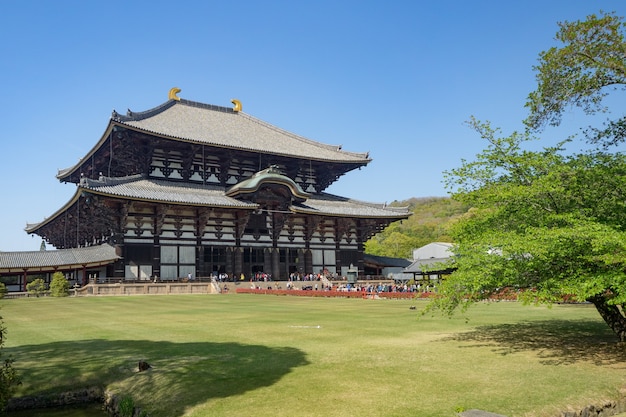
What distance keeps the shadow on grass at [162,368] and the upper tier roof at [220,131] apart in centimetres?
3288

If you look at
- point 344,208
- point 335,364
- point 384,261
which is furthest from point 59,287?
point 384,261

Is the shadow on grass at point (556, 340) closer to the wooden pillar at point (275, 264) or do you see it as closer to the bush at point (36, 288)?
the wooden pillar at point (275, 264)

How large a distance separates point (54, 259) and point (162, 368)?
36440mm

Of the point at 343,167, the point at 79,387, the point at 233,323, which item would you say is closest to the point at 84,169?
the point at 343,167

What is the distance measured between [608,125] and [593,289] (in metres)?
5.61

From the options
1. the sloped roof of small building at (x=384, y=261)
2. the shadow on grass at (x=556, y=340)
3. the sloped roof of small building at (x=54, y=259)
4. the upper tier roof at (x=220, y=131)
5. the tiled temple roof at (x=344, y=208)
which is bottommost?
the shadow on grass at (x=556, y=340)

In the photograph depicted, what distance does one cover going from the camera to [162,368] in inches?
404

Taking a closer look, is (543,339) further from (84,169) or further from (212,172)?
(84,169)

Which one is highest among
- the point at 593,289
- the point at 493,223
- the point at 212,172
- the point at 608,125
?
the point at 212,172

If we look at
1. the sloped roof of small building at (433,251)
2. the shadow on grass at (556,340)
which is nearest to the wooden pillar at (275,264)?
the shadow on grass at (556,340)

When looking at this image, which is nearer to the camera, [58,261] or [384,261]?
[58,261]

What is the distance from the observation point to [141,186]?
140 feet

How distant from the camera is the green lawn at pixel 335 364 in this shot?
8.07 meters

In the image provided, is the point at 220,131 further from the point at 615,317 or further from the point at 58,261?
the point at 615,317
